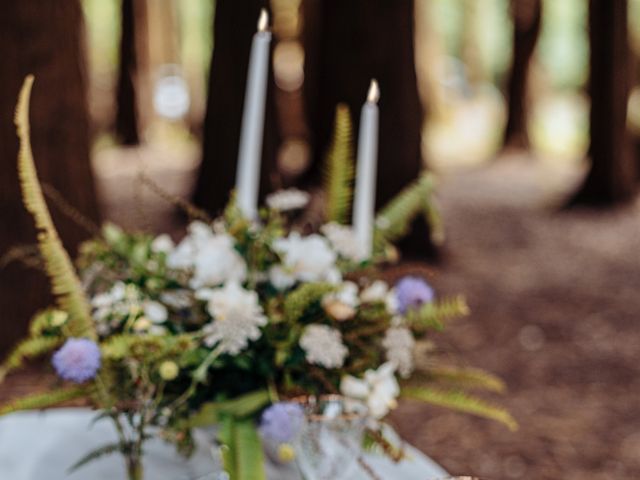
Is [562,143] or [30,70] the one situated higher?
[30,70]

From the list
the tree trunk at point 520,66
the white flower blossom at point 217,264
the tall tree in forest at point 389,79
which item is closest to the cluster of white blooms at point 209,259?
the white flower blossom at point 217,264

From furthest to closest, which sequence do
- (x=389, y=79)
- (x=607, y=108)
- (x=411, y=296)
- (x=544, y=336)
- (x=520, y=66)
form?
(x=520, y=66) → (x=607, y=108) → (x=389, y=79) → (x=544, y=336) → (x=411, y=296)

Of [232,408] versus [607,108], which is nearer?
[232,408]

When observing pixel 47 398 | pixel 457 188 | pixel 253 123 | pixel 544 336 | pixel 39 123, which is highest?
pixel 253 123

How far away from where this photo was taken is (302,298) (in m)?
1.97

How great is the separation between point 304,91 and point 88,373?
958 centimetres

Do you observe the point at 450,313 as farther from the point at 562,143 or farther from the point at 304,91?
the point at 562,143

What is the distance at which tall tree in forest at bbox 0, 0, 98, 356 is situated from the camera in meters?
4.48

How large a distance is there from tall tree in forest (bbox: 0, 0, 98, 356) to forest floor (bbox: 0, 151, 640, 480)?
1.48ft

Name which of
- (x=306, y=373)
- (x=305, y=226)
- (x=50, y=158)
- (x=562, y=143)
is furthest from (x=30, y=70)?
(x=562, y=143)

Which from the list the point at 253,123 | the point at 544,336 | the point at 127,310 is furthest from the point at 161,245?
the point at 544,336

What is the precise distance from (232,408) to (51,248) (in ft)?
1.52

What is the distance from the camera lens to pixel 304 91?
11.2 metres

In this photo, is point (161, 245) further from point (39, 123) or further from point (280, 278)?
point (39, 123)
